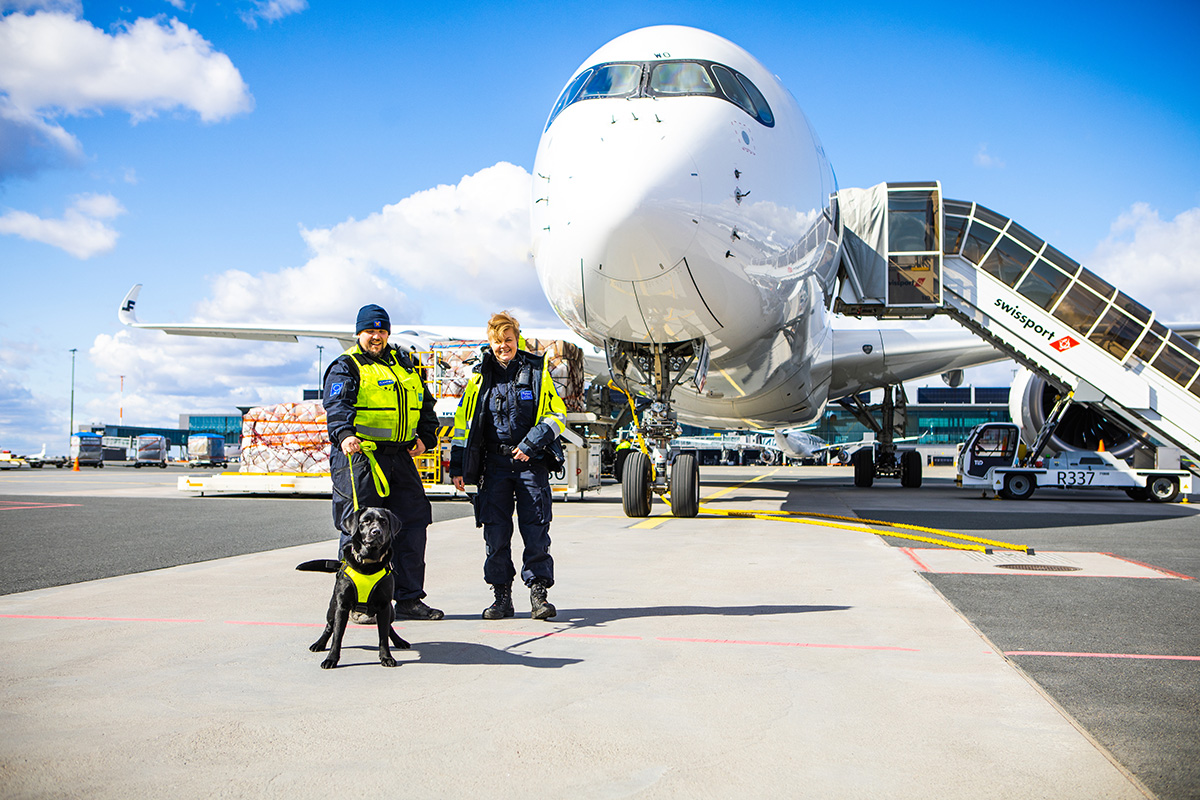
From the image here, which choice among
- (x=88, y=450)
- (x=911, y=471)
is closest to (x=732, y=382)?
(x=911, y=471)

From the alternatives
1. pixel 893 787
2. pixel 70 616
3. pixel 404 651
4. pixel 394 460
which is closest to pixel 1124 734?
pixel 893 787

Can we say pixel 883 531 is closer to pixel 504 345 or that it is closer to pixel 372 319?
pixel 504 345

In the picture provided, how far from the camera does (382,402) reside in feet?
15.5

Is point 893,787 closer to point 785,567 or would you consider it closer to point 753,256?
point 785,567

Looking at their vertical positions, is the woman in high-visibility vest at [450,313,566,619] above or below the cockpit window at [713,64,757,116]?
below

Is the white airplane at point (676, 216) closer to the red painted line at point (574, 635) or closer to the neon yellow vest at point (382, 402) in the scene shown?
the neon yellow vest at point (382, 402)

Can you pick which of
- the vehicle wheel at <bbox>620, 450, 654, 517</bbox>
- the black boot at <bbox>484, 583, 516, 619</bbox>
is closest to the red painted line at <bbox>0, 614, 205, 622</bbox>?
the black boot at <bbox>484, 583, 516, 619</bbox>

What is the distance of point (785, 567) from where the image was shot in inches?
276

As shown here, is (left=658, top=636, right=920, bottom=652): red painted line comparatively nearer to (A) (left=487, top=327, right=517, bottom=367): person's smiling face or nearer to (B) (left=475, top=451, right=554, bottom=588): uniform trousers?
(B) (left=475, top=451, right=554, bottom=588): uniform trousers

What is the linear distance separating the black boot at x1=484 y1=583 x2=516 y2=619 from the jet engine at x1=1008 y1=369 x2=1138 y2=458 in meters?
16.2

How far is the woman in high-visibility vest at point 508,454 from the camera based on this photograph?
4.94 metres

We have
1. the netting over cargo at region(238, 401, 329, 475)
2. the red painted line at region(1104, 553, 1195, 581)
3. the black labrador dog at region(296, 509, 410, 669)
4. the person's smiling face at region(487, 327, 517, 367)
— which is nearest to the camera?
the black labrador dog at region(296, 509, 410, 669)

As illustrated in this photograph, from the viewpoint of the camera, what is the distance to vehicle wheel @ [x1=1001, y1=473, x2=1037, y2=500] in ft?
58.4

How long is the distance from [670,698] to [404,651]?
4.80ft
